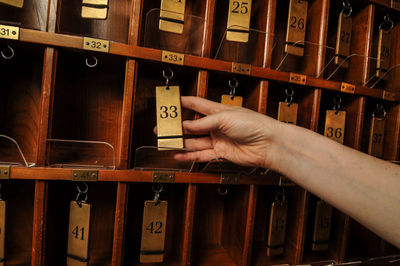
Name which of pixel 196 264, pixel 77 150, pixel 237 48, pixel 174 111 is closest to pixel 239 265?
pixel 196 264

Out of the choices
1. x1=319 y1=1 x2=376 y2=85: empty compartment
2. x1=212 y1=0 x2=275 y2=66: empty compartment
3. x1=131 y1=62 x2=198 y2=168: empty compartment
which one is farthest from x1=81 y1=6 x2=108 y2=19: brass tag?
x1=319 y1=1 x2=376 y2=85: empty compartment

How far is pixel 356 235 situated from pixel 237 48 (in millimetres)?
1137

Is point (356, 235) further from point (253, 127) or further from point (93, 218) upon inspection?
point (93, 218)

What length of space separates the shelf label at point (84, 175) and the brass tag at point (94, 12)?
500 mm

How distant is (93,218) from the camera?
1023 millimetres

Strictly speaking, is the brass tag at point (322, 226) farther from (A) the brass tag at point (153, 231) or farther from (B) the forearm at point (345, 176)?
(A) the brass tag at point (153, 231)

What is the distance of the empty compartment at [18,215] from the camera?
929 mm

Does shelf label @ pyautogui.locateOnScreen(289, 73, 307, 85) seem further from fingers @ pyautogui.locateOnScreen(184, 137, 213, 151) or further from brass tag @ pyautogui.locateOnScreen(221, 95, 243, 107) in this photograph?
fingers @ pyautogui.locateOnScreen(184, 137, 213, 151)

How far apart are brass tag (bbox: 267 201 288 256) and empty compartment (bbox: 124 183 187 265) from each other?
15.0 inches

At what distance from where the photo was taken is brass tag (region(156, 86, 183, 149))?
812 mm

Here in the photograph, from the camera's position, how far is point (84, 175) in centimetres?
77

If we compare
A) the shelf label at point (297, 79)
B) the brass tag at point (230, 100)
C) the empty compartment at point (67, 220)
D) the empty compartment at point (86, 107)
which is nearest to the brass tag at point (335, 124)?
the shelf label at point (297, 79)

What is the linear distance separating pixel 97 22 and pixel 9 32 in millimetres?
357

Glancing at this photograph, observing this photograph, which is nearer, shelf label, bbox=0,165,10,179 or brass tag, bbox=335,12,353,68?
shelf label, bbox=0,165,10,179
